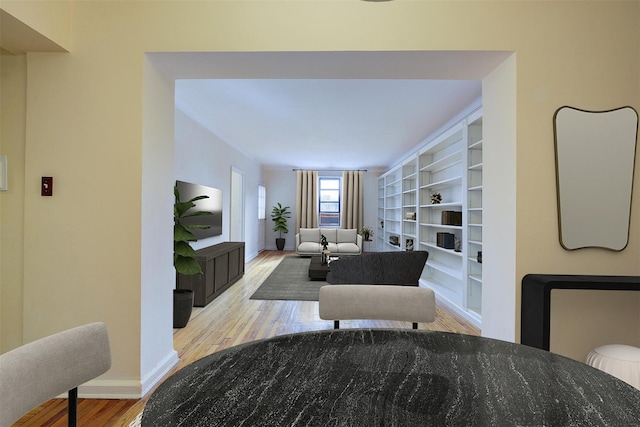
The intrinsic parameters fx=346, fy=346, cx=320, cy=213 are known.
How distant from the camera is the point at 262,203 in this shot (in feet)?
32.4

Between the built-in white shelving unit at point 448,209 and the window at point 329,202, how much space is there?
1919mm

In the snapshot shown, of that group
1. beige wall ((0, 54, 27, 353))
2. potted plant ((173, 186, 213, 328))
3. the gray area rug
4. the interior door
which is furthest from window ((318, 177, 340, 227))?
beige wall ((0, 54, 27, 353))

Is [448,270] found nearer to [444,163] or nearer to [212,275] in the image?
[444,163]

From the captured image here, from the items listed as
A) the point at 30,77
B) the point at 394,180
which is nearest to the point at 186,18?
the point at 30,77

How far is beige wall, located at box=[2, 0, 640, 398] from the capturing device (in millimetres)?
2027

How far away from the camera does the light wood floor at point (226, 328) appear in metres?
1.95

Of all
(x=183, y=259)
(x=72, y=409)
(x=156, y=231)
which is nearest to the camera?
(x=72, y=409)

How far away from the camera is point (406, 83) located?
3395mm

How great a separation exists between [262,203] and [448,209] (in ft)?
19.5

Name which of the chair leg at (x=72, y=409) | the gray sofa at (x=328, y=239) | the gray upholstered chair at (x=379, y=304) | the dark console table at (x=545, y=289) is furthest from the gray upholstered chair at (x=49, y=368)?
the gray sofa at (x=328, y=239)

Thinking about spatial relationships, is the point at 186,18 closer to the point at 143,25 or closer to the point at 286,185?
the point at 143,25

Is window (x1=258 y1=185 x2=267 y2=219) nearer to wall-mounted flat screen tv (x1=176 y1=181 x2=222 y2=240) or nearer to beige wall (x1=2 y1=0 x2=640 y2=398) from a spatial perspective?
wall-mounted flat screen tv (x1=176 y1=181 x2=222 y2=240)

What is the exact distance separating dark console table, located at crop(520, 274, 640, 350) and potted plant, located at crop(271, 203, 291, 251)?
8.29m

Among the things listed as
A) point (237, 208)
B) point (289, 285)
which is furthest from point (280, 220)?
point (289, 285)
